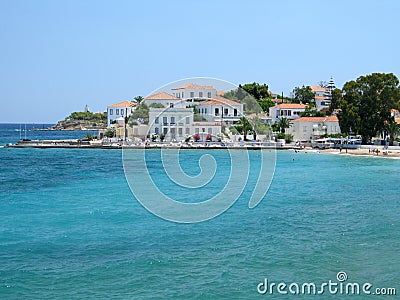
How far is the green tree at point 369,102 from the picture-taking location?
53750mm

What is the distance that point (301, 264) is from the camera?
13.9 meters

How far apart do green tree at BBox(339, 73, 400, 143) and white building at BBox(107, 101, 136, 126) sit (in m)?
34.9

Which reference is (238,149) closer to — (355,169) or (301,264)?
(355,169)

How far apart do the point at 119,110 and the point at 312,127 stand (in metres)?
31.1

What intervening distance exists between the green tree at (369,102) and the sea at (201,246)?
2636cm

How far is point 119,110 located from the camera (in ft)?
269

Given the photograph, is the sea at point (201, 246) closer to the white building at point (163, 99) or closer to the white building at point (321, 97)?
the white building at point (163, 99)

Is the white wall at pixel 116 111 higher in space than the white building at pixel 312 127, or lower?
higher

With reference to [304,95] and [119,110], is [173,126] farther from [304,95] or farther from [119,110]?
[304,95]

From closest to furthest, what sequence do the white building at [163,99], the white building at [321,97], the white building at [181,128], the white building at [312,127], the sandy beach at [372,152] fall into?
the white building at [163,99]
the sandy beach at [372,152]
the white building at [181,128]
the white building at [312,127]
the white building at [321,97]

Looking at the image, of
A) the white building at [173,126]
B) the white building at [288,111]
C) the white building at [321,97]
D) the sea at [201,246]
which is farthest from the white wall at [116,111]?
the sea at [201,246]

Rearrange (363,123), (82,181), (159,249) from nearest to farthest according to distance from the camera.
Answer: (159,249)
(82,181)
(363,123)

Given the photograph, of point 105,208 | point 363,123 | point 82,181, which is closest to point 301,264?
point 105,208

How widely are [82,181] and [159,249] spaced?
1905cm
